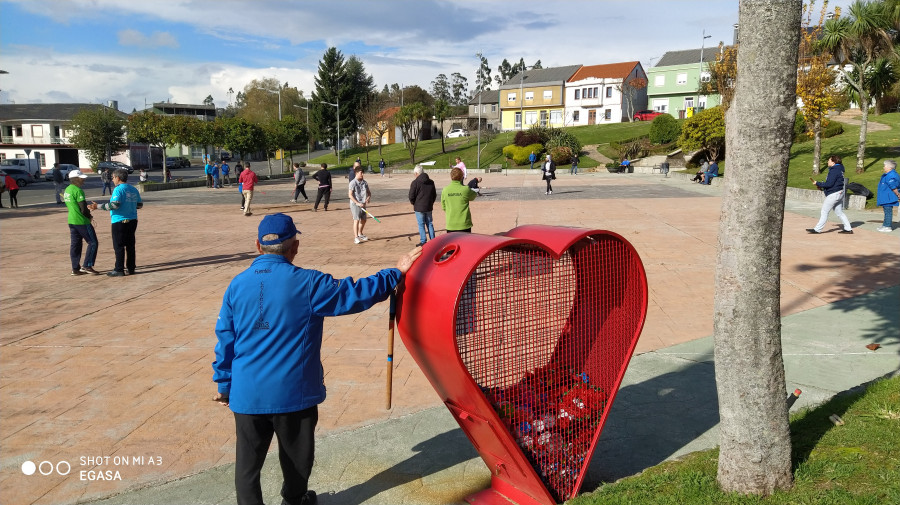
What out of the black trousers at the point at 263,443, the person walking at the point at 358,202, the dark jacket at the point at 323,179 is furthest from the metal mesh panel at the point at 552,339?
the dark jacket at the point at 323,179

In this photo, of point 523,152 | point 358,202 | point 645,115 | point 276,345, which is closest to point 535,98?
point 645,115

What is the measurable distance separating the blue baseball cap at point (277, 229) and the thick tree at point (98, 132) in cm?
5732

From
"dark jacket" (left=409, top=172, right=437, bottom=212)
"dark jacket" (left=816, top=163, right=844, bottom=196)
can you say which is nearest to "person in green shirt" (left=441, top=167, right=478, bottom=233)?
"dark jacket" (left=409, top=172, right=437, bottom=212)

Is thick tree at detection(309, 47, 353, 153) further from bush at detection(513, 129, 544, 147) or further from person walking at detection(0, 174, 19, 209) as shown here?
person walking at detection(0, 174, 19, 209)

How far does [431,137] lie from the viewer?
89.3 metres

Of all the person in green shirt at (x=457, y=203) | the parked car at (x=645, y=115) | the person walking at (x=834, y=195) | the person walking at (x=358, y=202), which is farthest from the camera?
the parked car at (x=645, y=115)

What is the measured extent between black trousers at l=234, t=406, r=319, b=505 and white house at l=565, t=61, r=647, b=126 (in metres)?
74.8

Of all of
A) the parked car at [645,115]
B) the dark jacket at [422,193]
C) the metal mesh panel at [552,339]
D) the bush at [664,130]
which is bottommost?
the metal mesh panel at [552,339]

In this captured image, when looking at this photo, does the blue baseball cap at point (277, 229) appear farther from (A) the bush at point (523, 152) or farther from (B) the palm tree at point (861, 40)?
(A) the bush at point (523, 152)

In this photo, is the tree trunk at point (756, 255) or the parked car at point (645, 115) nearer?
the tree trunk at point (756, 255)

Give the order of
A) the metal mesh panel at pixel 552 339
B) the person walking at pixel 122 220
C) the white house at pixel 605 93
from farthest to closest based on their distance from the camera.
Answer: the white house at pixel 605 93 → the person walking at pixel 122 220 → the metal mesh panel at pixel 552 339

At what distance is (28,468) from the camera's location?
425cm

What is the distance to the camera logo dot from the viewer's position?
13.8ft

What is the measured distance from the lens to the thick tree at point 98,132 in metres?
52.4
